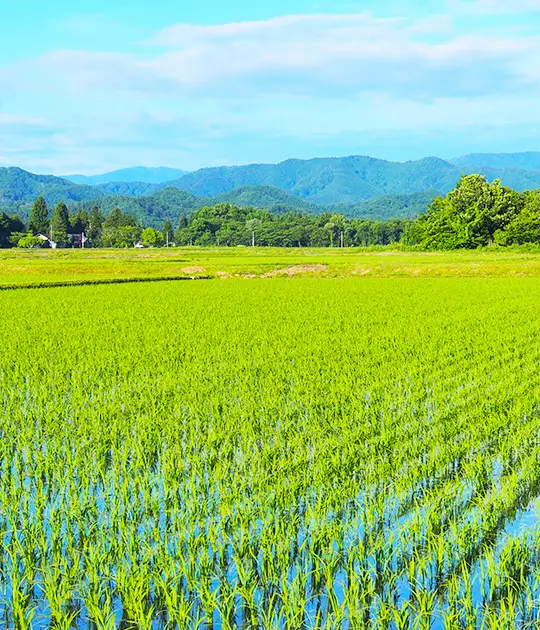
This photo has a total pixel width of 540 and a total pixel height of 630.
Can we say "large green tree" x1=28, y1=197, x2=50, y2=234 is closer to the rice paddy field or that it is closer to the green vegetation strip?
the green vegetation strip

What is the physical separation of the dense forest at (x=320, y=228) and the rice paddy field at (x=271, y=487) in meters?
48.9

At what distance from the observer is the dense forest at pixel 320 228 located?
57156mm

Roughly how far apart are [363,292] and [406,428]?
62.7 ft

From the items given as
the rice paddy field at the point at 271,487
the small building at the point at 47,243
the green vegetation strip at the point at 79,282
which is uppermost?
Answer: the small building at the point at 47,243

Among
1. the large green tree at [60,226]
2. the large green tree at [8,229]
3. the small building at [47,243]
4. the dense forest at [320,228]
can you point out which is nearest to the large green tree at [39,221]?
the dense forest at [320,228]

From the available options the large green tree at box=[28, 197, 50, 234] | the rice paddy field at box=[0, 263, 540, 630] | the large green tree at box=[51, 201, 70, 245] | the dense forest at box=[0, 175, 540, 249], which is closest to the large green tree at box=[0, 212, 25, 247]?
the dense forest at box=[0, 175, 540, 249]

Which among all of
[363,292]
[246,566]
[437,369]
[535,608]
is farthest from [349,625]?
[363,292]

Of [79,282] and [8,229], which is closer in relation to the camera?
[79,282]

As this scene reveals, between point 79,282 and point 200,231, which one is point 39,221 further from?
point 79,282

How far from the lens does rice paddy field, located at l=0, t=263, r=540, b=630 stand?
309 centimetres

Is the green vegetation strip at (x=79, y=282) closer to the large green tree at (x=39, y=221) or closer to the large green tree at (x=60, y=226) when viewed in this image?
the large green tree at (x=60, y=226)

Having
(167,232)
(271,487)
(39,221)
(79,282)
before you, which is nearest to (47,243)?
(39,221)

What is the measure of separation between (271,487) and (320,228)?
344 ft

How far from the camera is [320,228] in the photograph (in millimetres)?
107688
